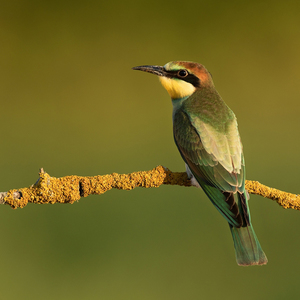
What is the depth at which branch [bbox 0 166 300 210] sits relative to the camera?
3.63 feet

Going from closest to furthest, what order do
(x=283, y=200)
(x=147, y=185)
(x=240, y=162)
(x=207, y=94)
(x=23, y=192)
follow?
(x=23, y=192), (x=147, y=185), (x=283, y=200), (x=240, y=162), (x=207, y=94)

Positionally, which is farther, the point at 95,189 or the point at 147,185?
the point at 147,185

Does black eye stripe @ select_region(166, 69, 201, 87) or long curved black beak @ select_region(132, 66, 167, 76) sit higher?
long curved black beak @ select_region(132, 66, 167, 76)

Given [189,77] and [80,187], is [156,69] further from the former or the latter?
[80,187]

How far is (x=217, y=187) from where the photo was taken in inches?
58.8

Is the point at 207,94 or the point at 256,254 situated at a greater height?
the point at 207,94

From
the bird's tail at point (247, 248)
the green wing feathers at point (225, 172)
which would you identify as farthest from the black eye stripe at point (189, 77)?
the bird's tail at point (247, 248)

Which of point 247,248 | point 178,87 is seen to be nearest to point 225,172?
point 247,248

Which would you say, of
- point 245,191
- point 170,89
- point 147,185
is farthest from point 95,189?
point 170,89

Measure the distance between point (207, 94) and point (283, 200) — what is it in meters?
0.65

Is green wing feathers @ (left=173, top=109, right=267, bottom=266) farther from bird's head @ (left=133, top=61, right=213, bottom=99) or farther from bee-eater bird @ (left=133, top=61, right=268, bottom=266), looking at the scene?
bird's head @ (left=133, top=61, right=213, bottom=99)

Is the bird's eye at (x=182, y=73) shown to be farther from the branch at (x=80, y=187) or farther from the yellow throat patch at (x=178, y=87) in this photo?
the branch at (x=80, y=187)

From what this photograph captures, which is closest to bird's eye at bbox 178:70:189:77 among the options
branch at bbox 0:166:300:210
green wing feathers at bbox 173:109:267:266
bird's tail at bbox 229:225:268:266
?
green wing feathers at bbox 173:109:267:266

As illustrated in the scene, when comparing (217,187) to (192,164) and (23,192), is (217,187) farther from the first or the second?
(23,192)
